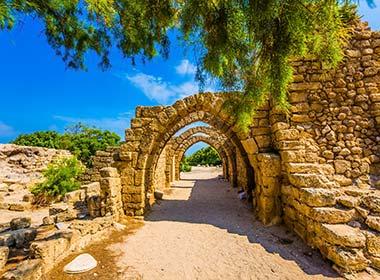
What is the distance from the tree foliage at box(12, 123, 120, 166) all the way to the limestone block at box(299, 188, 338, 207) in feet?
46.1

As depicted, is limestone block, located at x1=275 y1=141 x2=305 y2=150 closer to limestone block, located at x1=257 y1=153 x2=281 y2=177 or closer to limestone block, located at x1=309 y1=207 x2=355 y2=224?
limestone block, located at x1=257 y1=153 x2=281 y2=177

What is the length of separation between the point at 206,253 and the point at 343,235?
1960mm

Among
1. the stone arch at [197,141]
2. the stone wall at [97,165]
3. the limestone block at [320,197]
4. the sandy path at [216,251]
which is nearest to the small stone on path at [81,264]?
the sandy path at [216,251]

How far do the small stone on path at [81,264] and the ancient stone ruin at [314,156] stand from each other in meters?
0.40

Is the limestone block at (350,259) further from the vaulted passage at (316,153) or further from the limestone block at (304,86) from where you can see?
the limestone block at (304,86)

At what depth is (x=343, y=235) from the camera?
3105 mm

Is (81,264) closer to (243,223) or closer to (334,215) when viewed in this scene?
(243,223)

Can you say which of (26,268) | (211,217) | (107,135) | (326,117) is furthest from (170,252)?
(107,135)

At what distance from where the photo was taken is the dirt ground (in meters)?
3.15

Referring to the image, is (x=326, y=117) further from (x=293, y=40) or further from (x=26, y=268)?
(x=26, y=268)

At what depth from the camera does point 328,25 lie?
2.36 metres

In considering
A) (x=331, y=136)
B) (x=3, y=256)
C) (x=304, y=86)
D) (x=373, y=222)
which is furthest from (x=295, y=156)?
(x=3, y=256)

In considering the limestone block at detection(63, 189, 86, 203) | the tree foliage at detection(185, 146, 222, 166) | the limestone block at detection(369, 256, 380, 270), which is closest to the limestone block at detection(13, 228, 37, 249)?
the limestone block at detection(63, 189, 86, 203)

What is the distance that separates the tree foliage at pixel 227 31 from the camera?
222cm
